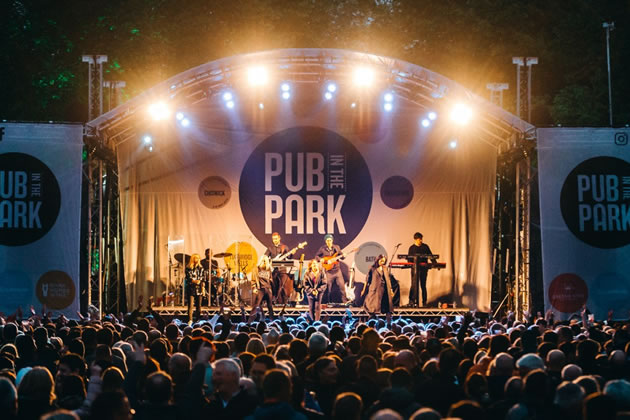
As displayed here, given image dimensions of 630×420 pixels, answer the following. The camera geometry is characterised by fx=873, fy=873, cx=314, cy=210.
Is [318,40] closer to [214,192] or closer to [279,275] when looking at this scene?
[214,192]

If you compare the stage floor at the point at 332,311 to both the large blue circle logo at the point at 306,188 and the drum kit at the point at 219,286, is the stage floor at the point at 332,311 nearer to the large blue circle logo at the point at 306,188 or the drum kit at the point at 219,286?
the drum kit at the point at 219,286

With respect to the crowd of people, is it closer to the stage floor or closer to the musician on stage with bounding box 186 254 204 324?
the musician on stage with bounding box 186 254 204 324

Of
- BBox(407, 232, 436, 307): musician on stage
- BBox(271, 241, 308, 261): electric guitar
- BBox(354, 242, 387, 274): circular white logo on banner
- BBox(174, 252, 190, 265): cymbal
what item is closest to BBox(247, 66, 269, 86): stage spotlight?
BBox(271, 241, 308, 261): electric guitar

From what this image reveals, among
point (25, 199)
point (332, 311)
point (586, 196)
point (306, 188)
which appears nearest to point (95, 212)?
point (25, 199)

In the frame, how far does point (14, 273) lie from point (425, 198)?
35.1ft

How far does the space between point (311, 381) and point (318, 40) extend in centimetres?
3193

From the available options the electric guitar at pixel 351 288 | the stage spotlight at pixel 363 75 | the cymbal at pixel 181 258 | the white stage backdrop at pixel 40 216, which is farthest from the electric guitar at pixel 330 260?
the white stage backdrop at pixel 40 216

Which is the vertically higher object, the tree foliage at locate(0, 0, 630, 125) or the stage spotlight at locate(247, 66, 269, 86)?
the tree foliage at locate(0, 0, 630, 125)

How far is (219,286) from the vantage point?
2136 cm

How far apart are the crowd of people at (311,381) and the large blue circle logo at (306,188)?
13.3 meters

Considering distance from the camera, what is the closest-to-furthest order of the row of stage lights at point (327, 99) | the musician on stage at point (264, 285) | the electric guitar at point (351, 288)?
1. the row of stage lights at point (327, 99)
2. the musician on stage at point (264, 285)
3. the electric guitar at point (351, 288)

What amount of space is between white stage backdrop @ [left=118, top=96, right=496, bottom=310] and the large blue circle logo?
0.09ft

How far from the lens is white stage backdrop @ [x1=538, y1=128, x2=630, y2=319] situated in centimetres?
1841

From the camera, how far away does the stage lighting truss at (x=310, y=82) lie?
18.6m
